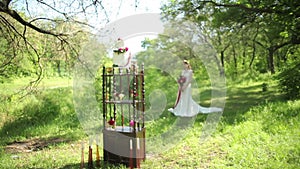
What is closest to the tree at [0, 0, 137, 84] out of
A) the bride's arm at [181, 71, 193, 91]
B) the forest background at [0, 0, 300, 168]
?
the forest background at [0, 0, 300, 168]

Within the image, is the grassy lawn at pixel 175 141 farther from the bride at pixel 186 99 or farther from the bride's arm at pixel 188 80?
the bride's arm at pixel 188 80

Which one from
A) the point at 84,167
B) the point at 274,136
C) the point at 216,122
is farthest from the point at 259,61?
the point at 84,167

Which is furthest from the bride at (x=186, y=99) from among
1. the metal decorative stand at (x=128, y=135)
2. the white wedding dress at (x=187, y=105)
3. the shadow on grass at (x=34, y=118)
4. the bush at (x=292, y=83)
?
the metal decorative stand at (x=128, y=135)

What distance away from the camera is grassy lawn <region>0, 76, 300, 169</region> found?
5.62 m

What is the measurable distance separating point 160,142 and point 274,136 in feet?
8.03

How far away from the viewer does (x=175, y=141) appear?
287 inches

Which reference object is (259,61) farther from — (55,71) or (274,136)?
→ (274,136)

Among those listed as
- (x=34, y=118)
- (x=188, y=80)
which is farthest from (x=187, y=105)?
(x=34, y=118)

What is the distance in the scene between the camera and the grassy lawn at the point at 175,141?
5625 millimetres

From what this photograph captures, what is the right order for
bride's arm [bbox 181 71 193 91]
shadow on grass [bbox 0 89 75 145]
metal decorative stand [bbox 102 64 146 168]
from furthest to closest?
bride's arm [bbox 181 71 193 91]
shadow on grass [bbox 0 89 75 145]
metal decorative stand [bbox 102 64 146 168]

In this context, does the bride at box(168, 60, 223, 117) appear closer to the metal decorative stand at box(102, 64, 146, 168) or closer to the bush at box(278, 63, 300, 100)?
the bush at box(278, 63, 300, 100)

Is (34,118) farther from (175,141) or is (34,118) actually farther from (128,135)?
(128,135)

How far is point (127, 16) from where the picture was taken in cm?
710

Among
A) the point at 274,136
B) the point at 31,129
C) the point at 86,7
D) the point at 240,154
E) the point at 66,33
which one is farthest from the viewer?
the point at 31,129
